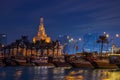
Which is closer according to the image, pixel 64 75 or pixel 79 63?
pixel 64 75

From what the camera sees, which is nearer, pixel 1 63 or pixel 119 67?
pixel 119 67

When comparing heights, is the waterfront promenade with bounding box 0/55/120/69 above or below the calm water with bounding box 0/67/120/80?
above

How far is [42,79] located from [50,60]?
3628 inches

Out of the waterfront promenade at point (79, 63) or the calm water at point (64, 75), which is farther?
the waterfront promenade at point (79, 63)

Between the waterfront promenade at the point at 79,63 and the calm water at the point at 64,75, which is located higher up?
the waterfront promenade at the point at 79,63

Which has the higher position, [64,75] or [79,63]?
[79,63]

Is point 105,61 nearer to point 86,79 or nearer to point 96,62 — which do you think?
point 96,62

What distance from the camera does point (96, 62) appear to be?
12325 cm

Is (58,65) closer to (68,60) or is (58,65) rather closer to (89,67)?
(68,60)

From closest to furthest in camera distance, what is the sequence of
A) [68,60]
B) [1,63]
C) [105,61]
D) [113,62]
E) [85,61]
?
[113,62] → [105,61] → [85,61] → [68,60] → [1,63]

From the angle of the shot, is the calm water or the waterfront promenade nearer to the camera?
the calm water

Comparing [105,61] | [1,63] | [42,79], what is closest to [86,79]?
[42,79]

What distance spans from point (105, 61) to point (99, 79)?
173ft

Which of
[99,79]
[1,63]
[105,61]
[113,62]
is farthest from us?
[1,63]
